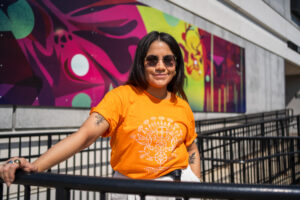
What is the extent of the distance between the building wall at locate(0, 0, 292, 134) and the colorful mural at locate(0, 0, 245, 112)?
19 cm

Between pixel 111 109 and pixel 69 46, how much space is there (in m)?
3.87

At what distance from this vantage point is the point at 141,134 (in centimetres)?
150

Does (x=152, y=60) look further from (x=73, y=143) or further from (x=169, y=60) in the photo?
(x=73, y=143)

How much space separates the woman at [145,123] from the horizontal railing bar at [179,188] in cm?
29

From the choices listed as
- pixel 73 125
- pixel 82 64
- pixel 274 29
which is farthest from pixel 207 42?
pixel 274 29

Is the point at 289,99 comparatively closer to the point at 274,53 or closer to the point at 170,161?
the point at 274,53

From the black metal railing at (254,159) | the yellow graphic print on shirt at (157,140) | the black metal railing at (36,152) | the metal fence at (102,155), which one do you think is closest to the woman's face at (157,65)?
the yellow graphic print on shirt at (157,140)

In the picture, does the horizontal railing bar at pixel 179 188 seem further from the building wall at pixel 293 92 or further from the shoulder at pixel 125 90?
the building wall at pixel 293 92

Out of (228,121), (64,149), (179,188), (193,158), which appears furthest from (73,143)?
(228,121)

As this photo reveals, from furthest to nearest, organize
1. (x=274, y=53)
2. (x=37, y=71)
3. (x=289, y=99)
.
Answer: (x=289, y=99), (x=274, y=53), (x=37, y=71)

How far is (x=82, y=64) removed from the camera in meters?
5.16

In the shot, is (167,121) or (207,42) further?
(207,42)

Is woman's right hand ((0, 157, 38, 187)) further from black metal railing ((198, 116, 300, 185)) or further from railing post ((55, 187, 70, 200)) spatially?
black metal railing ((198, 116, 300, 185))

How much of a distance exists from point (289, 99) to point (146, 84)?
24506mm
